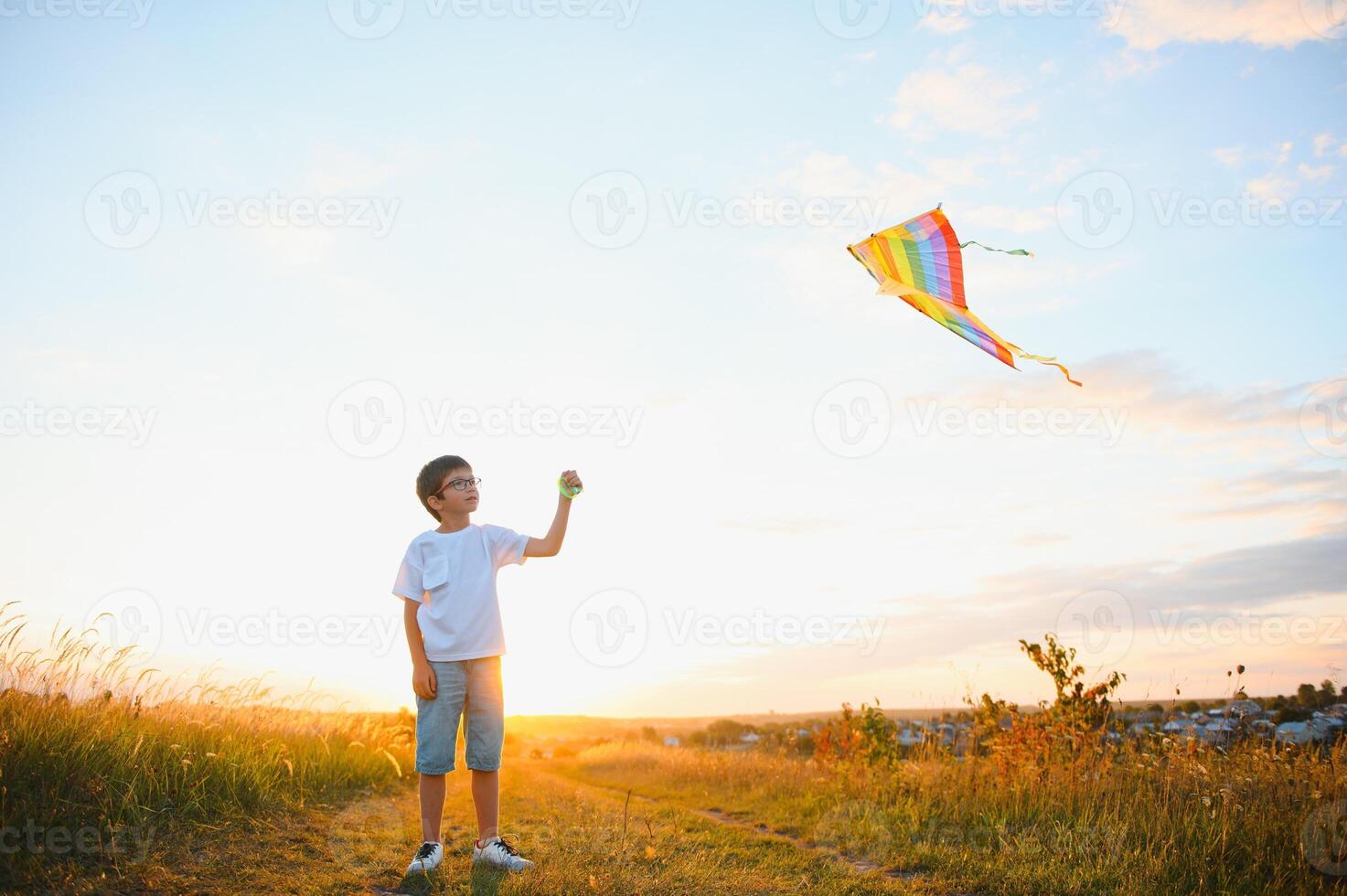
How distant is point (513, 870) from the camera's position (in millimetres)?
4719

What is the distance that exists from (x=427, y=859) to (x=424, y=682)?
1.00 metres

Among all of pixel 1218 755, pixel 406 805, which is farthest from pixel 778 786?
pixel 1218 755

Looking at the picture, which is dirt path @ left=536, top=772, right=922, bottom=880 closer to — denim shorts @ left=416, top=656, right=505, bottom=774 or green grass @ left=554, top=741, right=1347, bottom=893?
green grass @ left=554, top=741, right=1347, bottom=893

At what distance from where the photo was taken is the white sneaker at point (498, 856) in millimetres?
4816

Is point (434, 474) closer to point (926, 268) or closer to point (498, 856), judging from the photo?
point (498, 856)

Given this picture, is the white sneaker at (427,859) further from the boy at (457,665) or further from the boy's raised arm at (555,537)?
the boy's raised arm at (555,537)

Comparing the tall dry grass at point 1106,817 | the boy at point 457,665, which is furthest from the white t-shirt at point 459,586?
the tall dry grass at point 1106,817

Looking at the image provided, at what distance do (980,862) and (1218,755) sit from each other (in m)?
2.53

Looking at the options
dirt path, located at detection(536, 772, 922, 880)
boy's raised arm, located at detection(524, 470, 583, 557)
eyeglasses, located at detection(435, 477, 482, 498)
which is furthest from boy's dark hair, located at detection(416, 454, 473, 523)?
dirt path, located at detection(536, 772, 922, 880)

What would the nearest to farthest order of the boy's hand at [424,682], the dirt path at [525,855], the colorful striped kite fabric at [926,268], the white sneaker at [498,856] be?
the dirt path at [525,855], the white sneaker at [498,856], the boy's hand at [424,682], the colorful striped kite fabric at [926,268]

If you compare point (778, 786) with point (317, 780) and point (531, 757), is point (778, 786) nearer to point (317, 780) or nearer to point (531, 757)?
point (317, 780)

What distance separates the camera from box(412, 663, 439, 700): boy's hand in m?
5.05

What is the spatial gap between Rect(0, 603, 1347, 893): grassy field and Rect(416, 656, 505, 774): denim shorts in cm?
63

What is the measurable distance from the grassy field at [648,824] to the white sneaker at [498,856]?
0.13 metres
